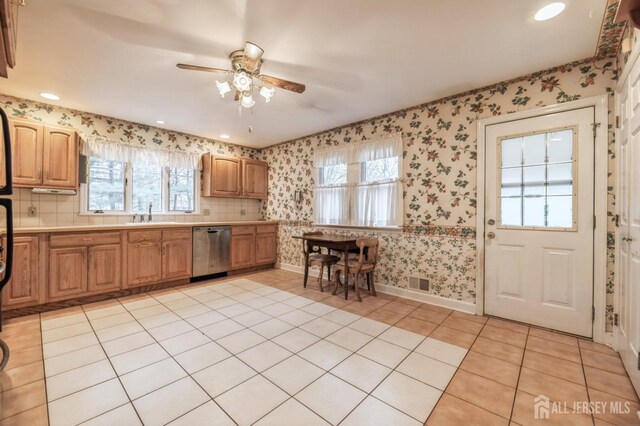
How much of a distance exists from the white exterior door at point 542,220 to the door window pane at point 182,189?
4.63 m

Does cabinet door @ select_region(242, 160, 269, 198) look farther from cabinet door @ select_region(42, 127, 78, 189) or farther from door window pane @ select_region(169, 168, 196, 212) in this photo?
cabinet door @ select_region(42, 127, 78, 189)

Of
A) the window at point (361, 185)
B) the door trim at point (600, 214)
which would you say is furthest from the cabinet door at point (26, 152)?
the door trim at point (600, 214)

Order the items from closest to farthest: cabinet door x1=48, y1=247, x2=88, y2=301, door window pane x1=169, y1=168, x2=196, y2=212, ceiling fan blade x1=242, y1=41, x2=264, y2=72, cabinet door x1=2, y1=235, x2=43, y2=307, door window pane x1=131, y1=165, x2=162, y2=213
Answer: ceiling fan blade x1=242, y1=41, x2=264, y2=72, cabinet door x1=2, y1=235, x2=43, y2=307, cabinet door x1=48, y1=247, x2=88, y2=301, door window pane x1=131, y1=165, x2=162, y2=213, door window pane x1=169, y1=168, x2=196, y2=212

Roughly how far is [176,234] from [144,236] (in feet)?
1.40

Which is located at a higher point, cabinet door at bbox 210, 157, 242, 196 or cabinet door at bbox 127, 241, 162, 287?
cabinet door at bbox 210, 157, 242, 196

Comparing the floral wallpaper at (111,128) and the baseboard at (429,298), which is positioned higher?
the floral wallpaper at (111,128)

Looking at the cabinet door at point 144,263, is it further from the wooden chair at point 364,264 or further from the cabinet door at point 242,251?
the wooden chair at point 364,264

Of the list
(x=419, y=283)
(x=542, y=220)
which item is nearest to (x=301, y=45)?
(x=542, y=220)

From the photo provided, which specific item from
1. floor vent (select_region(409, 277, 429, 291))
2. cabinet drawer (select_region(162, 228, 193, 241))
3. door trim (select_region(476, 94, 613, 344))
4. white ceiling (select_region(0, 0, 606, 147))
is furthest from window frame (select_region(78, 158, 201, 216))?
door trim (select_region(476, 94, 613, 344))

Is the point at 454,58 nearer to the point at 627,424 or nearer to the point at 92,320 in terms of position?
the point at 627,424

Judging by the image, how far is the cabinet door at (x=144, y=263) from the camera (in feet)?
11.9

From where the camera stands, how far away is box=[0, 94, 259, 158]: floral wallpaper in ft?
11.0

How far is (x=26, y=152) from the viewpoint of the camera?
3.15 m

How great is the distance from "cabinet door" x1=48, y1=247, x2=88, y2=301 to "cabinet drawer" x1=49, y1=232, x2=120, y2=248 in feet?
0.20
